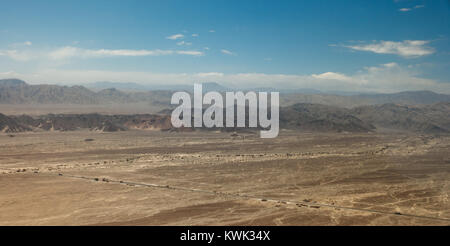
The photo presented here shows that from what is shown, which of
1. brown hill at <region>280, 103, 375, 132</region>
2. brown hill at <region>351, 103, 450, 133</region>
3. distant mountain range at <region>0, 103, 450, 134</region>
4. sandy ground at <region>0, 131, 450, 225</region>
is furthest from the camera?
brown hill at <region>351, 103, 450, 133</region>

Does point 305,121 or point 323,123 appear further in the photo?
point 305,121

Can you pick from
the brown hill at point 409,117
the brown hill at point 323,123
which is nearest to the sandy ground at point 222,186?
the brown hill at point 323,123

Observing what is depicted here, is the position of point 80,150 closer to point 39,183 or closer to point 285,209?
point 39,183

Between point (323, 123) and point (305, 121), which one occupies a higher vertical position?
point (305, 121)

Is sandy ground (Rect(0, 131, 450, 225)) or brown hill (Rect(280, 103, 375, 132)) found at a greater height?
brown hill (Rect(280, 103, 375, 132))

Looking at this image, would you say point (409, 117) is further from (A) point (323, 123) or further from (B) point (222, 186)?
(B) point (222, 186)

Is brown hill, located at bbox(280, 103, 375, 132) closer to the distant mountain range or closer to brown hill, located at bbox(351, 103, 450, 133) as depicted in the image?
the distant mountain range

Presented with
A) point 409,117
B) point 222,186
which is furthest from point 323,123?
point 222,186

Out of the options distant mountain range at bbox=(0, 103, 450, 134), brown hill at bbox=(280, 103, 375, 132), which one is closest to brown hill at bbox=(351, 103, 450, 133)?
distant mountain range at bbox=(0, 103, 450, 134)
